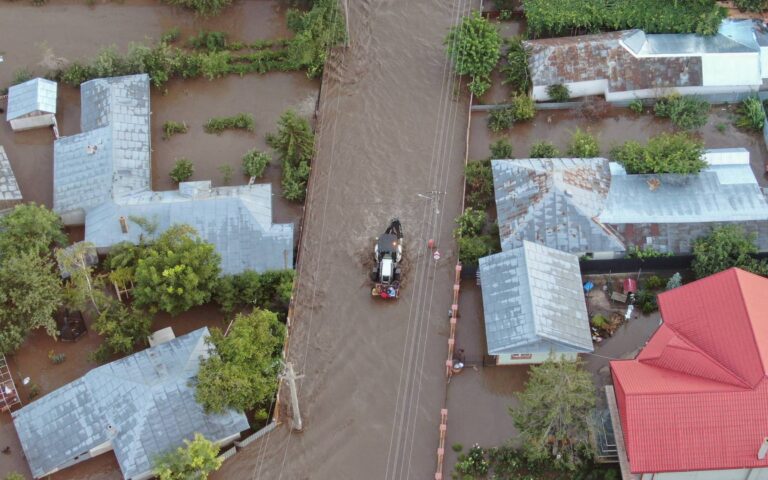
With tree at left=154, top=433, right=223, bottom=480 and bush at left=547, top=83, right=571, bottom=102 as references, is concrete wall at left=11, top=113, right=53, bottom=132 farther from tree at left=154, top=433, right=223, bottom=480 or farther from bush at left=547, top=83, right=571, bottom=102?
bush at left=547, top=83, right=571, bottom=102

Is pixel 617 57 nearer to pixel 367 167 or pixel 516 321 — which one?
pixel 367 167

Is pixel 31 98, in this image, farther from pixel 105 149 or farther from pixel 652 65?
pixel 652 65

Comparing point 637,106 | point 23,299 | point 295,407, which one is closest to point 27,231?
point 23,299

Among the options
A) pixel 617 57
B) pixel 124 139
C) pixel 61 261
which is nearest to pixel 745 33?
pixel 617 57

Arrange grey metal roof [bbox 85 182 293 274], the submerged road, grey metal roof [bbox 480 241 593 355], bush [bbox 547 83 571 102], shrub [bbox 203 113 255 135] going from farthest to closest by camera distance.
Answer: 1. shrub [bbox 203 113 255 135]
2. bush [bbox 547 83 571 102]
3. grey metal roof [bbox 85 182 293 274]
4. grey metal roof [bbox 480 241 593 355]
5. the submerged road

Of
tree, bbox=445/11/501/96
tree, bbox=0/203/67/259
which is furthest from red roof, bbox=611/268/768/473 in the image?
tree, bbox=0/203/67/259

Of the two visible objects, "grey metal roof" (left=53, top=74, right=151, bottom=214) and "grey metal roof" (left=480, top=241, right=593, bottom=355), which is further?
"grey metal roof" (left=53, top=74, right=151, bottom=214)

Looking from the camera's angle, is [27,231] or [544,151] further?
[544,151]
